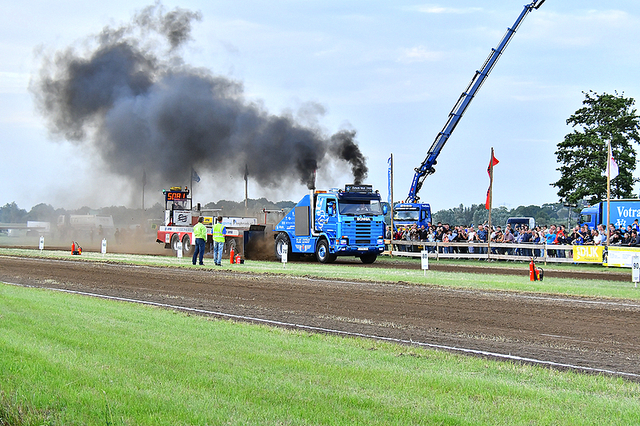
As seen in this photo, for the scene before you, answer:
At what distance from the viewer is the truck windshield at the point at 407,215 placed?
46.4 m

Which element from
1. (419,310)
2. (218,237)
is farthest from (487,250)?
(419,310)

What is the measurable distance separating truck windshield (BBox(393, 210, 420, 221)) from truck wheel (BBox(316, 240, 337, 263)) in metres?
15.6

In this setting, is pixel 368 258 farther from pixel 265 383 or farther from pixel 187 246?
pixel 265 383

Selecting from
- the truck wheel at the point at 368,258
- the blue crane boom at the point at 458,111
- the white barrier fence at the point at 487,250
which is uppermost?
the blue crane boom at the point at 458,111

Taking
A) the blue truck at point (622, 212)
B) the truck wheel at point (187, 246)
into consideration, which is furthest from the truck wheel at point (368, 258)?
the blue truck at point (622, 212)

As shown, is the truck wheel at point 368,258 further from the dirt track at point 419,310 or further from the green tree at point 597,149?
the green tree at point 597,149

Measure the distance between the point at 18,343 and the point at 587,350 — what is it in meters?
7.48

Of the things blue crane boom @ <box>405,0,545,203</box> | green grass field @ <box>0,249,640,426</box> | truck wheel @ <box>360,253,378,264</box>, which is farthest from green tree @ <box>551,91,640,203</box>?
green grass field @ <box>0,249,640,426</box>

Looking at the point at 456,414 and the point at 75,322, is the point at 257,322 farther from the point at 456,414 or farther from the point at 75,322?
the point at 456,414

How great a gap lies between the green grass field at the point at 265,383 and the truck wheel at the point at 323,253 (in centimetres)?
2043

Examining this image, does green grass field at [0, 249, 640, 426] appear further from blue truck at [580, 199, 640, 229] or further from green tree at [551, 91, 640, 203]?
green tree at [551, 91, 640, 203]

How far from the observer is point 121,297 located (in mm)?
16500

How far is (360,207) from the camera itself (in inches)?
1219

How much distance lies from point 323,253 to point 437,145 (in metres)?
20.7
